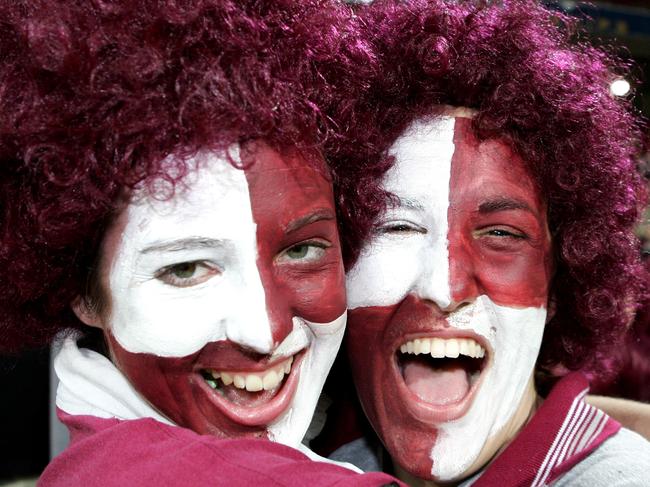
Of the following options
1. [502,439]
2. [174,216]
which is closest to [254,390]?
[174,216]

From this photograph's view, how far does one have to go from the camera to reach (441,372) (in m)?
1.99

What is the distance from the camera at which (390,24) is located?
195cm

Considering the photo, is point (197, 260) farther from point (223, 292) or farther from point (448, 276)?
point (448, 276)

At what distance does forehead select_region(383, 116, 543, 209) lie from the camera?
1852mm

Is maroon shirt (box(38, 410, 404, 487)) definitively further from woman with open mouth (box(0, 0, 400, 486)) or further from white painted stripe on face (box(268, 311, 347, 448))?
white painted stripe on face (box(268, 311, 347, 448))

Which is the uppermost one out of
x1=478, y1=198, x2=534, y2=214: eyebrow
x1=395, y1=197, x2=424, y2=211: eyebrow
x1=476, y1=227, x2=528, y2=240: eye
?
x1=478, y1=198, x2=534, y2=214: eyebrow

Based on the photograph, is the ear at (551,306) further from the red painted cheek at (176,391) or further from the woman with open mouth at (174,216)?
the red painted cheek at (176,391)

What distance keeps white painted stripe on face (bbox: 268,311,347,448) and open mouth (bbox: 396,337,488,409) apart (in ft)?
0.85

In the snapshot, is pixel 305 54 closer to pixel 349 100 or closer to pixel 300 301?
pixel 349 100

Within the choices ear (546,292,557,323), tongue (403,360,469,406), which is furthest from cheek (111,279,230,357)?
ear (546,292,557,323)

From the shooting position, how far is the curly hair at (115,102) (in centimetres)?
144

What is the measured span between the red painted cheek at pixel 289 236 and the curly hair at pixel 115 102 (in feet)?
0.17

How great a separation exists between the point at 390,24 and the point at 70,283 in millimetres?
938

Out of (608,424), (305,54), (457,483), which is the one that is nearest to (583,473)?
(608,424)
